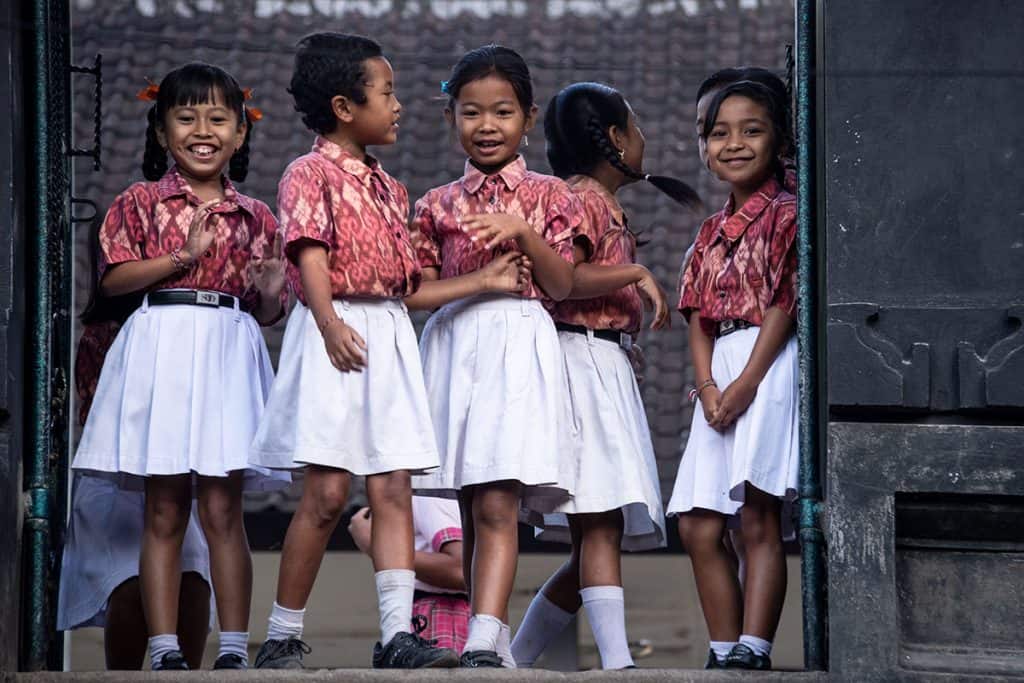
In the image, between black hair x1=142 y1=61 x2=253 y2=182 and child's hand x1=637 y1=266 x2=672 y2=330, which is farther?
black hair x1=142 y1=61 x2=253 y2=182

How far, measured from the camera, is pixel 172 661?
21.2 feet

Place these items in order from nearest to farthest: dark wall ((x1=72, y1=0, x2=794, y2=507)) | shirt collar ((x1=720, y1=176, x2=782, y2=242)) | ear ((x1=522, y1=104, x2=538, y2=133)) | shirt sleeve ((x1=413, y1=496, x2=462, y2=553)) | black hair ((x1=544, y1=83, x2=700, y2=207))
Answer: ear ((x1=522, y1=104, x2=538, y2=133)) < shirt collar ((x1=720, y1=176, x2=782, y2=242)) < black hair ((x1=544, y1=83, x2=700, y2=207)) < shirt sleeve ((x1=413, y1=496, x2=462, y2=553)) < dark wall ((x1=72, y1=0, x2=794, y2=507))

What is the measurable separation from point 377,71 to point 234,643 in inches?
72.5

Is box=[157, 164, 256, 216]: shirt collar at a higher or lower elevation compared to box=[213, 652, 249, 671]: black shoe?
higher

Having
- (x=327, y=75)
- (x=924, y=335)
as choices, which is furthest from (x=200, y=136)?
(x=924, y=335)

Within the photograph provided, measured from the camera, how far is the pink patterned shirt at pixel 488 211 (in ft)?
22.8

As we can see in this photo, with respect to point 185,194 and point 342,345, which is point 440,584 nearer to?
point 342,345

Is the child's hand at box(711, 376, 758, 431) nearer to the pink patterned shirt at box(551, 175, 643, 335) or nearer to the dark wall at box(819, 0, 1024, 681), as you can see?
the pink patterned shirt at box(551, 175, 643, 335)

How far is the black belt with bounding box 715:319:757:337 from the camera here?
7059 mm

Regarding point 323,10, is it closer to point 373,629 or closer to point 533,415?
point 533,415

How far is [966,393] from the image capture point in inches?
243

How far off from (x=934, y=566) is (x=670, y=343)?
697cm

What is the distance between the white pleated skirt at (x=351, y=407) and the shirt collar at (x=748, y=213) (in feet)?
3.91

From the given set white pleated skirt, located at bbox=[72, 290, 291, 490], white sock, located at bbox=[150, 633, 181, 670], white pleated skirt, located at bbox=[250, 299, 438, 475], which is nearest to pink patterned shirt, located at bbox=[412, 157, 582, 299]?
white pleated skirt, located at bbox=[250, 299, 438, 475]
